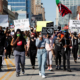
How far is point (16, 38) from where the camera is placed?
10.8 metres

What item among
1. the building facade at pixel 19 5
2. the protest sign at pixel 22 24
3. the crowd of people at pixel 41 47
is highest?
the building facade at pixel 19 5

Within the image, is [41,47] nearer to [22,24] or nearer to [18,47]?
A: [18,47]

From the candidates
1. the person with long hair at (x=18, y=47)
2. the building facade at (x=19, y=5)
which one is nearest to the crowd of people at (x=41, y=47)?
the person with long hair at (x=18, y=47)

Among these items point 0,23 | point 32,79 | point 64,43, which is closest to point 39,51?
point 32,79

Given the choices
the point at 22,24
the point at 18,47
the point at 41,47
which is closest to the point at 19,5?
the point at 22,24

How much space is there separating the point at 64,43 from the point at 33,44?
156cm

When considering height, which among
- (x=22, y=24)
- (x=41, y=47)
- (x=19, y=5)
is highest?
(x=19, y=5)

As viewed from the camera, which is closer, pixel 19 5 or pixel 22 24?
pixel 22 24

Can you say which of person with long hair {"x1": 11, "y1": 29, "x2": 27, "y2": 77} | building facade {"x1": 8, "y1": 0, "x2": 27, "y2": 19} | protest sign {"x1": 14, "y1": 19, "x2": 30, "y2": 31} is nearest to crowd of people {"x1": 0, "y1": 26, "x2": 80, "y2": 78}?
person with long hair {"x1": 11, "y1": 29, "x2": 27, "y2": 77}

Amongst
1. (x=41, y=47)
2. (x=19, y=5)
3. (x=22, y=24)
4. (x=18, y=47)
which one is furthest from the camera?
(x=19, y=5)

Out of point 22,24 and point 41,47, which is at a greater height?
point 22,24

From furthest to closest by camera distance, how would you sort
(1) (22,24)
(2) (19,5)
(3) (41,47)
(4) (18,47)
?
1. (2) (19,5)
2. (1) (22,24)
3. (4) (18,47)
4. (3) (41,47)

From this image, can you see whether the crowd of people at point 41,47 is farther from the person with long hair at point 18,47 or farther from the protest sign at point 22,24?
the protest sign at point 22,24

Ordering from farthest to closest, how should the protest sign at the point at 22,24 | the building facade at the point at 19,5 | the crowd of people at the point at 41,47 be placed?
the building facade at the point at 19,5
the protest sign at the point at 22,24
the crowd of people at the point at 41,47
